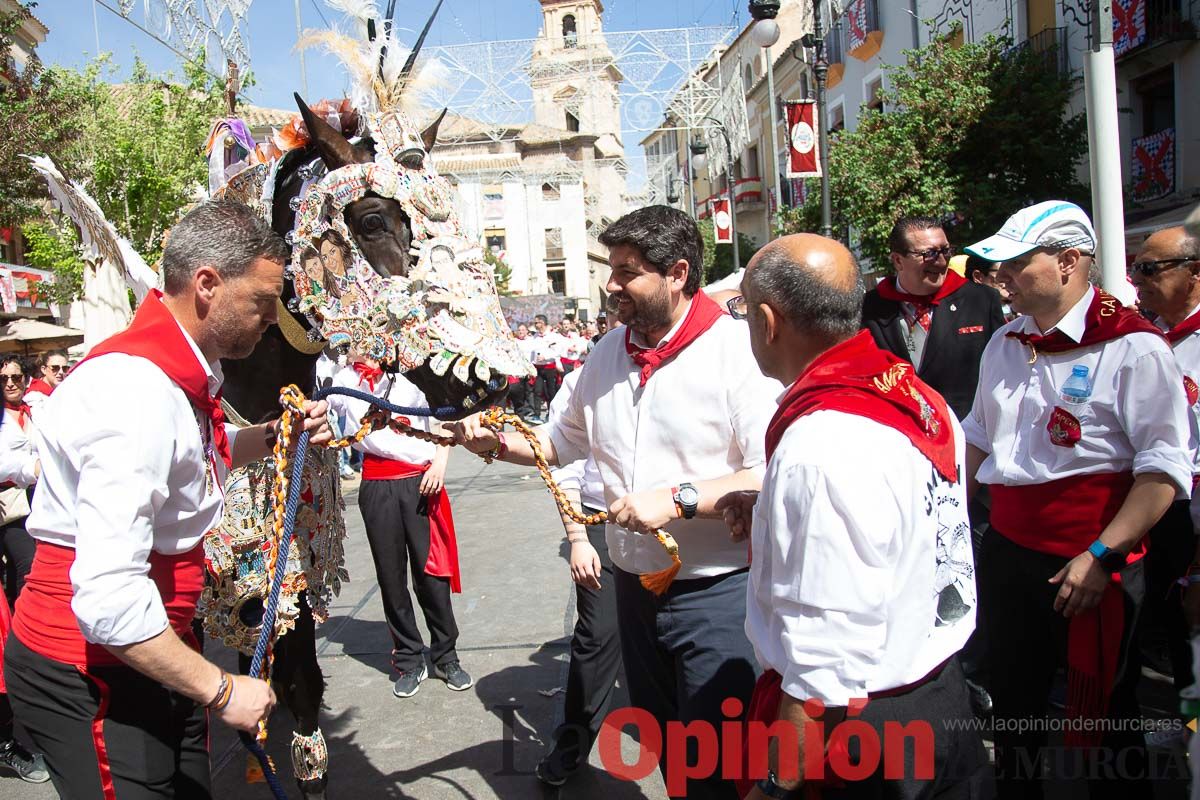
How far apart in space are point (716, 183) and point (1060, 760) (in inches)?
1874

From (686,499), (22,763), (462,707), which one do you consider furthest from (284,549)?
Answer: (22,763)

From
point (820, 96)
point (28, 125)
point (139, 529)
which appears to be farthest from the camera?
point (28, 125)

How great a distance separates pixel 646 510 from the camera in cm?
234

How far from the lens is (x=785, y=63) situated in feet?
110

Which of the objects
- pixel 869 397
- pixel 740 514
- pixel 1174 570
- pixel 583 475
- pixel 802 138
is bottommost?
pixel 1174 570

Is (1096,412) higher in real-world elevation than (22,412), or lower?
lower

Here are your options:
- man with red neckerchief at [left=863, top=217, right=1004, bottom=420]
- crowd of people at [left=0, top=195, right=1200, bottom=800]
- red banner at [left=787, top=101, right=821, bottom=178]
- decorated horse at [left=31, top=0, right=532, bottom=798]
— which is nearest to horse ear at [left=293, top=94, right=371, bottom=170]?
decorated horse at [left=31, top=0, right=532, bottom=798]

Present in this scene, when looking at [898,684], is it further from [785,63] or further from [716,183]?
[716,183]

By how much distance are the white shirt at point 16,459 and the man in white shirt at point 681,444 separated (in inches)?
109

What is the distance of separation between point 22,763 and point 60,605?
2.78 meters

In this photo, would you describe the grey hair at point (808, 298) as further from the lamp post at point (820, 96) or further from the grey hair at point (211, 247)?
the lamp post at point (820, 96)

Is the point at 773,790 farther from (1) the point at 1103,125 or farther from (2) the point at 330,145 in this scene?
(1) the point at 1103,125

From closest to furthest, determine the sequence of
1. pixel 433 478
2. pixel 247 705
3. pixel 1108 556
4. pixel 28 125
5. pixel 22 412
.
Answer: pixel 247 705 < pixel 1108 556 < pixel 433 478 < pixel 22 412 < pixel 28 125

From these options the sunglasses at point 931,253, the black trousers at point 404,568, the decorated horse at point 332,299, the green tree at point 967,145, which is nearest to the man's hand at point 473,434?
the decorated horse at point 332,299
